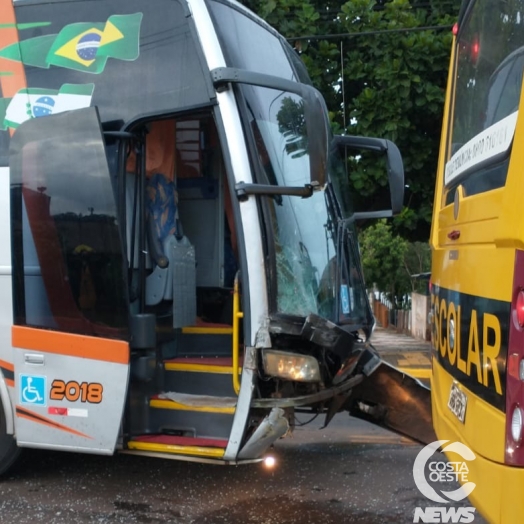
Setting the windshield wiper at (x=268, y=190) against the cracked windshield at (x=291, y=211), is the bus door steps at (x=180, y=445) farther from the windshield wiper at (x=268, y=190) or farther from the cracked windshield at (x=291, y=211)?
the windshield wiper at (x=268, y=190)

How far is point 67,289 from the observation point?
4.96 m

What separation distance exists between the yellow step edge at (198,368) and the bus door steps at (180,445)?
18.2 inches

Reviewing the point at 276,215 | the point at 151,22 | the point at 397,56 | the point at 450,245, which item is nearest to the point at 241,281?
the point at 276,215

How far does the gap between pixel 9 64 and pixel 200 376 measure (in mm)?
2473

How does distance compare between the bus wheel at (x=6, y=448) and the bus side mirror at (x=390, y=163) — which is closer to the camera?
the bus wheel at (x=6, y=448)

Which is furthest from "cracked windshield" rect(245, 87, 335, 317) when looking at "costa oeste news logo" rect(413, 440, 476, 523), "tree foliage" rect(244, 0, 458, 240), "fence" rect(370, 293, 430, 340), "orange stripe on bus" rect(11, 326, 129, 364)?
"fence" rect(370, 293, 430, 340)

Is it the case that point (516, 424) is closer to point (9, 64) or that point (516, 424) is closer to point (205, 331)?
point (205, 331)

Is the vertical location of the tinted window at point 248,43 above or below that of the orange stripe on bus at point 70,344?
above

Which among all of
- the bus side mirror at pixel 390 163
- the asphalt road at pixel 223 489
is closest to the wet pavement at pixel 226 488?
the asphalt road at pixel 223 489

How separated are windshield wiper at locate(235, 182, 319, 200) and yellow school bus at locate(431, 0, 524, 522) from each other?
83cm

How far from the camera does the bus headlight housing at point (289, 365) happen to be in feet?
15.1

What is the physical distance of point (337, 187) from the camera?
5711mm

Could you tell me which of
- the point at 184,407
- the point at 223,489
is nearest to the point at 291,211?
the point at 184,407

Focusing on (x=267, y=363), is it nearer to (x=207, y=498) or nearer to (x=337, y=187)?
(x=207, y=498)
